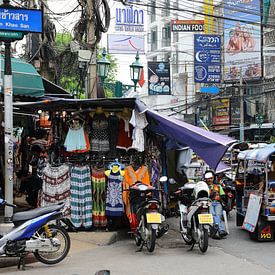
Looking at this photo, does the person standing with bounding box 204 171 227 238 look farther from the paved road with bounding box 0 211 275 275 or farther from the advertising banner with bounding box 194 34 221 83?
the advertising banner with bounding box 194 34 221 83

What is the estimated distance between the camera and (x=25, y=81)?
1091cm

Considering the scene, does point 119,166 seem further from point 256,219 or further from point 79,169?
point 256,219

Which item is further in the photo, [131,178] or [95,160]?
[95,160]

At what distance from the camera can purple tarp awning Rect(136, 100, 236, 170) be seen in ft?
26.6

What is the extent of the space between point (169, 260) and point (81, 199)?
2.55 m

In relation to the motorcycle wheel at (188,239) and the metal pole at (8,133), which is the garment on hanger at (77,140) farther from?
the motorcycle wheel at (188,239)

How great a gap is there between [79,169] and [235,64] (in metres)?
25.0

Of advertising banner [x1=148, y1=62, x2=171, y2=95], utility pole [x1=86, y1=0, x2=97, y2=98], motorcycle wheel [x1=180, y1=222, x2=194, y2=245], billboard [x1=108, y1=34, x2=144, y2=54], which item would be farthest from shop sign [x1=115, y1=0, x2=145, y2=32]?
motorcycle wheel [x1=180, y1=222, x2=194, y2=245]

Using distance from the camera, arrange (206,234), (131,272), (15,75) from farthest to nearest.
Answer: (15,75) < (206,234) < (131,272)

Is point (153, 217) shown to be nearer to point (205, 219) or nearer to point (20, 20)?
point (205, 219)

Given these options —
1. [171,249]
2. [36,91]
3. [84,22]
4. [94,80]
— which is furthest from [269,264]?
[84,22]

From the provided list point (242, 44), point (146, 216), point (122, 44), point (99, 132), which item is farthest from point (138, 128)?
point (242, 44)

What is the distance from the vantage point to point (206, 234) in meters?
7.51

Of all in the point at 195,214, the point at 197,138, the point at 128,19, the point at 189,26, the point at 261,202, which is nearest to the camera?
the point at 195,214
